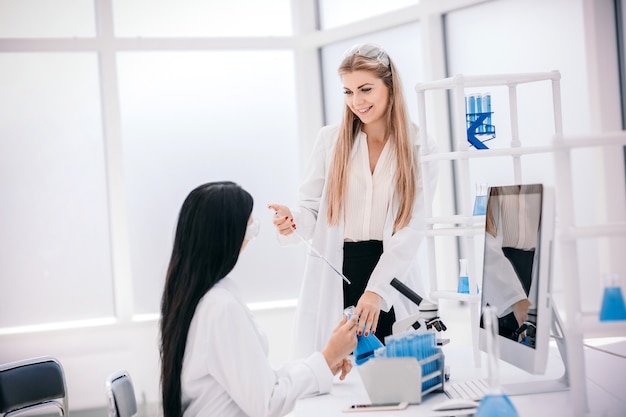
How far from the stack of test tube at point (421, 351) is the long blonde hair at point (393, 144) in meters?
0.79

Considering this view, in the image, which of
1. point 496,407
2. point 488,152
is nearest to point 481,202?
point 488,152

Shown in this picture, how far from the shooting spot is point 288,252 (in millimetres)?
4613

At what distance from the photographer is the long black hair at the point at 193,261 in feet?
5.31

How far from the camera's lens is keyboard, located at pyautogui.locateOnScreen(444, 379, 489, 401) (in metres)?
1.54

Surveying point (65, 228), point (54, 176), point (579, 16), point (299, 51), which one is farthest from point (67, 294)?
point (579, 16)

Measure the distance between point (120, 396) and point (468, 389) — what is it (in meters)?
0.91

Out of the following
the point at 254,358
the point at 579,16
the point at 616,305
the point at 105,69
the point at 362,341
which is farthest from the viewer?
the point at 105,69

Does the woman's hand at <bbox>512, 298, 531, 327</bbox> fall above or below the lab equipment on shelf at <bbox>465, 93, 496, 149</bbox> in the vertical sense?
below

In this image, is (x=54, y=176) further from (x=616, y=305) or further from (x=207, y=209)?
(x=616, y=305)

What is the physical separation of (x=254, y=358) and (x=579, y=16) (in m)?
2.49

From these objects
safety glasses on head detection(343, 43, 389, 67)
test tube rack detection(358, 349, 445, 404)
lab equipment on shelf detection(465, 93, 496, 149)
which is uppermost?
safety glasses on head detection(343, 43, 389, 67)

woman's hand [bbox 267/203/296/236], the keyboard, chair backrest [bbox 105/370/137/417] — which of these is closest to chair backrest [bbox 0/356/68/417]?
chair backrest [bbox 105/370/137/417]

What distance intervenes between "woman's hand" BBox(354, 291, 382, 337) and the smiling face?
622 millimetres

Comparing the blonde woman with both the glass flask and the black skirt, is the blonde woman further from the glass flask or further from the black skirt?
the glass flask
